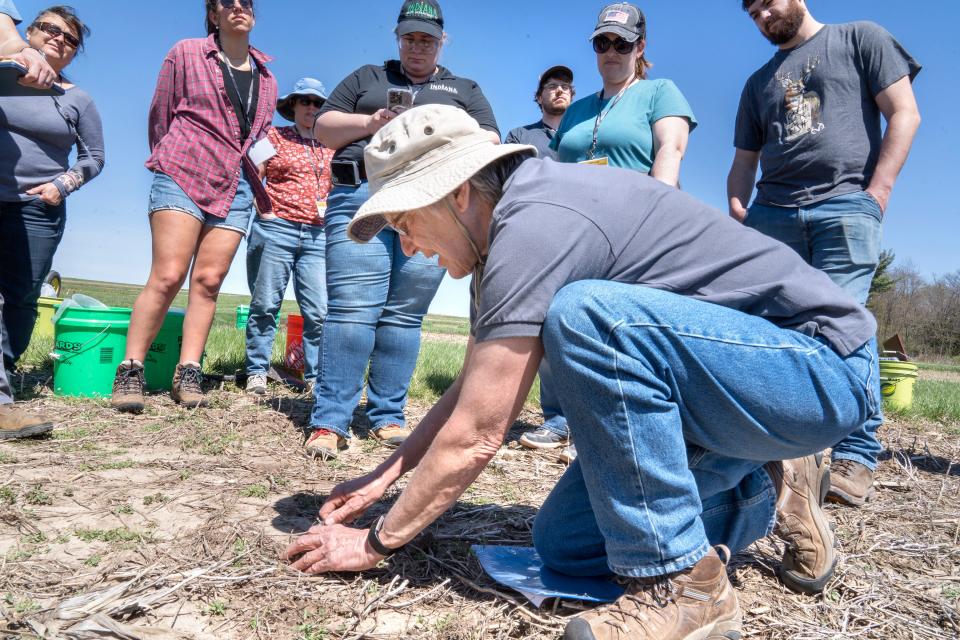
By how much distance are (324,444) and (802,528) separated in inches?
75.5

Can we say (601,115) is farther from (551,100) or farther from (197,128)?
(197,128)

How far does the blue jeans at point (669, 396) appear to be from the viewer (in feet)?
4.51

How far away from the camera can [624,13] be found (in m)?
3.19

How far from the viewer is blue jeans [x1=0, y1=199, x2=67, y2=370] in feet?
12.2

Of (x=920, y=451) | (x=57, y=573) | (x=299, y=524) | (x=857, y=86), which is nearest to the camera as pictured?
(x=57, y=573)

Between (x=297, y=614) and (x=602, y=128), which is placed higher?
(x=602, y=128)

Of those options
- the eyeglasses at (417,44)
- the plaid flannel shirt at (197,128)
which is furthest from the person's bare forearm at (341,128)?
the plaid flannel shirt at (197,128)

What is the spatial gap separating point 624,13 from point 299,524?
2756 mm

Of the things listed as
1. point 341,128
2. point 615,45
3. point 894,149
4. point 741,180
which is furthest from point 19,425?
point 894,149

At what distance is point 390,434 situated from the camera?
10.6 ft

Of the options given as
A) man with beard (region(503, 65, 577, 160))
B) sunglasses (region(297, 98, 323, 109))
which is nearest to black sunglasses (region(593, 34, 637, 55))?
man with beard (region(503, 65, 577, 160))

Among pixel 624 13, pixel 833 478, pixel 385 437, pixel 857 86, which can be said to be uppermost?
pixel 624 13

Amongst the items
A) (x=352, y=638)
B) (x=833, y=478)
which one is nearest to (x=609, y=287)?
(x=352, y=638)

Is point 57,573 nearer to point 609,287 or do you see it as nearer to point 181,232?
point 609,287
